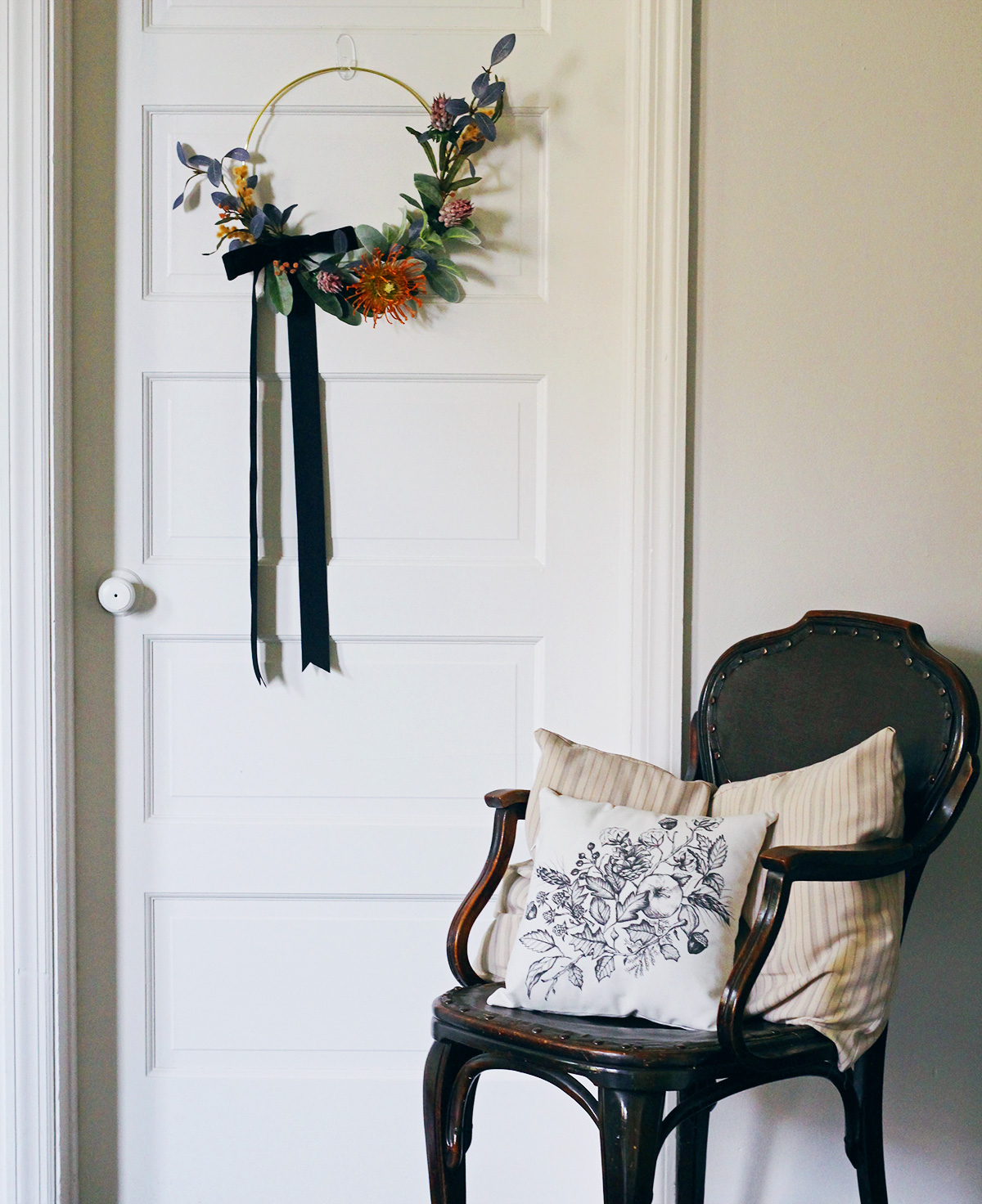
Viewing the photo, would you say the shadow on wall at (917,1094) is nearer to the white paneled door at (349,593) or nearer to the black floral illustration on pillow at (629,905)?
the white paneled door at (349,593)

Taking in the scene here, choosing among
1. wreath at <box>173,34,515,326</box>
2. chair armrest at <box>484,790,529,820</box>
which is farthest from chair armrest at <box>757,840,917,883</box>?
wreath at <box>173,34,515,326</box>

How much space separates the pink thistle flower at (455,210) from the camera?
1.59 m

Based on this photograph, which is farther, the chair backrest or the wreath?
the wreath

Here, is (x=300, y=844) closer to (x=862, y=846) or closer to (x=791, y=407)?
(x=862, y=846)

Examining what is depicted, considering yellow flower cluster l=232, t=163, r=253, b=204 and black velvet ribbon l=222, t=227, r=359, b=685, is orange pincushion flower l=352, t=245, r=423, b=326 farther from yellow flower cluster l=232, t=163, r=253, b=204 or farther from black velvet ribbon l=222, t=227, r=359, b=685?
yellow flower cluster l=232, t=163, r=253, b=204

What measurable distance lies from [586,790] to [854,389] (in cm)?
81

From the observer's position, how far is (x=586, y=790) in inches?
55.1

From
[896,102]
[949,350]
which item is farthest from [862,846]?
[896,102]

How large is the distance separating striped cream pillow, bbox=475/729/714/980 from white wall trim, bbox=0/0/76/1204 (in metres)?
0.78

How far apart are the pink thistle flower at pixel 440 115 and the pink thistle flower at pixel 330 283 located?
29 cm

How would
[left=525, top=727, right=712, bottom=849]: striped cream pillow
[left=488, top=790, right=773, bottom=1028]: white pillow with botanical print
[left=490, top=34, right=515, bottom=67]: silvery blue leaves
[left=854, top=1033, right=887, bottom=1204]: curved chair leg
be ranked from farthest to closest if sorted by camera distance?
[left=490, top=34, right=515, bottom=67]: silvery blue leaves → [left=525, top=727, right=712, bottom=849]: striped cream pillow → [left=854, top=1033, right=887, bottom=1204]: curved chair leg → [left=488, top=790, right=773, bottom=1028]: white pillow with botanical print

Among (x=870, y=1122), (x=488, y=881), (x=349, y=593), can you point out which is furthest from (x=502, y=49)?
(x=870, y=1122)

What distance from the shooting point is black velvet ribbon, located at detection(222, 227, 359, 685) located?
1.64 m

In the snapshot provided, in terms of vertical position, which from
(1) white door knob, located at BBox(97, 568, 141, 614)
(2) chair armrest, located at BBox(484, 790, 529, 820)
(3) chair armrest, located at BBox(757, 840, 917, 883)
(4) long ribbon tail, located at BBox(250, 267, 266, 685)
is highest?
(4) long ribbon tail, located at BBox(250, 267, 266, 685)
